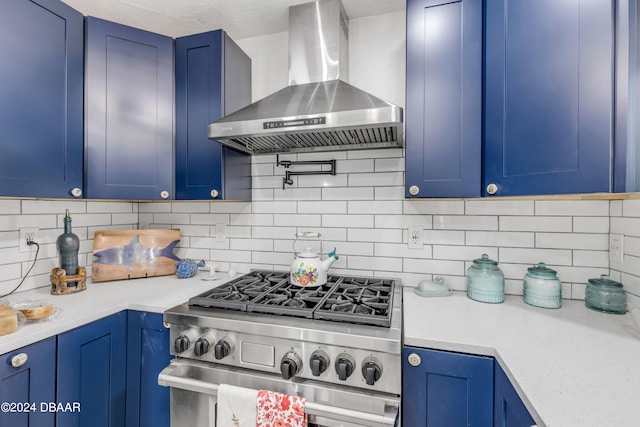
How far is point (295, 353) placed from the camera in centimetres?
108

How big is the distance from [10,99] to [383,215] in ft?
5.91

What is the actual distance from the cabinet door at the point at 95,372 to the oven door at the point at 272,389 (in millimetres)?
344

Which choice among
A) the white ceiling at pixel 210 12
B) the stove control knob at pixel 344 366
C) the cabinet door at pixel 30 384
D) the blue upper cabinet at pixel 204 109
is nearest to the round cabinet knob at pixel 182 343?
the cabinet door at pixel 30 384

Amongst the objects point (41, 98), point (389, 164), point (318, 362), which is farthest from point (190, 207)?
point (318, 362)

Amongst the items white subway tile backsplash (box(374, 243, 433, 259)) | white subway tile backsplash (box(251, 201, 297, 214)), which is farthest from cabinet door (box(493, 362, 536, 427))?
white subway tile backsplash (box(251, 201, 297, 214))

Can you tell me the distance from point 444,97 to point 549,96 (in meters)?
0.39

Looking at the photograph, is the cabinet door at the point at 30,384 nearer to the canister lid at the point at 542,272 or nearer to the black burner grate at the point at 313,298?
the black burner grate at the point at 313,298

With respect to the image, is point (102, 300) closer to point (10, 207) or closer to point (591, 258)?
point (10, 207)

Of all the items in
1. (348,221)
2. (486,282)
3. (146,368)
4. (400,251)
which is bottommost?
(146,368)

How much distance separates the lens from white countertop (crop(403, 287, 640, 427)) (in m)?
0.66

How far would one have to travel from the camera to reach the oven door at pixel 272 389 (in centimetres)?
97

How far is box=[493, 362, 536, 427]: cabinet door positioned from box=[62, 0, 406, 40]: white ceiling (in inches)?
72.5

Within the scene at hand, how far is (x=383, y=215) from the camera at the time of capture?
1.70 meters

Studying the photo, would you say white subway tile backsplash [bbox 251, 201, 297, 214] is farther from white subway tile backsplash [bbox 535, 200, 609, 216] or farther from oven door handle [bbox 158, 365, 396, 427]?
white subway tile backsplash [bbox 535, 200, 609, 216]
